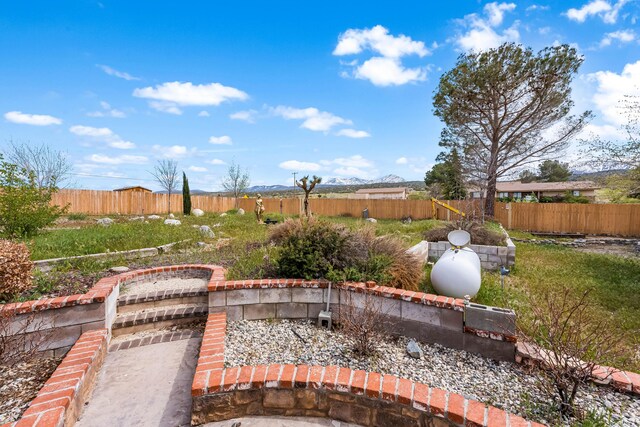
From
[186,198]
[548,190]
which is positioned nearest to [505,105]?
[186,198]

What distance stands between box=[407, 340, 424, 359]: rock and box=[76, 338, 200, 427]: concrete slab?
201cm

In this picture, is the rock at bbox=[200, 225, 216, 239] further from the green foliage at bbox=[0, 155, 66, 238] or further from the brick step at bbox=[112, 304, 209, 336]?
the brick step at bbox=[112, 304, 209, 336]

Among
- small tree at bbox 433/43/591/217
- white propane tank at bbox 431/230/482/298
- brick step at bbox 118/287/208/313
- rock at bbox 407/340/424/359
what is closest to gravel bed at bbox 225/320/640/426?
rock at bbox 407/340/424/359

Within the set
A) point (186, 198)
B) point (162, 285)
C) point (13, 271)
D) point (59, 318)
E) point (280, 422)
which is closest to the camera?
point (280, 422)

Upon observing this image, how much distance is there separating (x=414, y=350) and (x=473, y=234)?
610 centimetres

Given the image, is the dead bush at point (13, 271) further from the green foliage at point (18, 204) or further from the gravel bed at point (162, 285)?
the green foliage at point (18, 204)

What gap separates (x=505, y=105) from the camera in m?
14.2

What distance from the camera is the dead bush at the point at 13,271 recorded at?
3.39 m

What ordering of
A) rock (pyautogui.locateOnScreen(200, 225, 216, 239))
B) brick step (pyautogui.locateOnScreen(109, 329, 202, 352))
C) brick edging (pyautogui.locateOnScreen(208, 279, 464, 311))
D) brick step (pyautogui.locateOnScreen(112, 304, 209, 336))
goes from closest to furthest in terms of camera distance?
brick edging (pyautogui.locateOnScreen(208, 279, 464, 311)), brick step (pyautogui.locateOnScreen(109, 329, 202, 352)), brick step (pyautogui.locateOnScreen(112, 304, 209, 336)), rock (pyautogui.locateOnScreen(200, 225, 216, 239))

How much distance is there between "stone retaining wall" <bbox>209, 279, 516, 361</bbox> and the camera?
113 inches

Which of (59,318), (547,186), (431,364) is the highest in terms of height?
(547,186)

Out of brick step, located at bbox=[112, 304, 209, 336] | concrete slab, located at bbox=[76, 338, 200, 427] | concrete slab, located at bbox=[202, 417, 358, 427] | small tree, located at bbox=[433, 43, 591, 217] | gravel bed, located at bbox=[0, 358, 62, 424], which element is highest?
small tree, located at bbox=[433, 43, 591, 217]

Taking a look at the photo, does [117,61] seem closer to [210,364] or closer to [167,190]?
[210,364]

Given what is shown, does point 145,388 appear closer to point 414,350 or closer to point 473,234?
point 414,350
